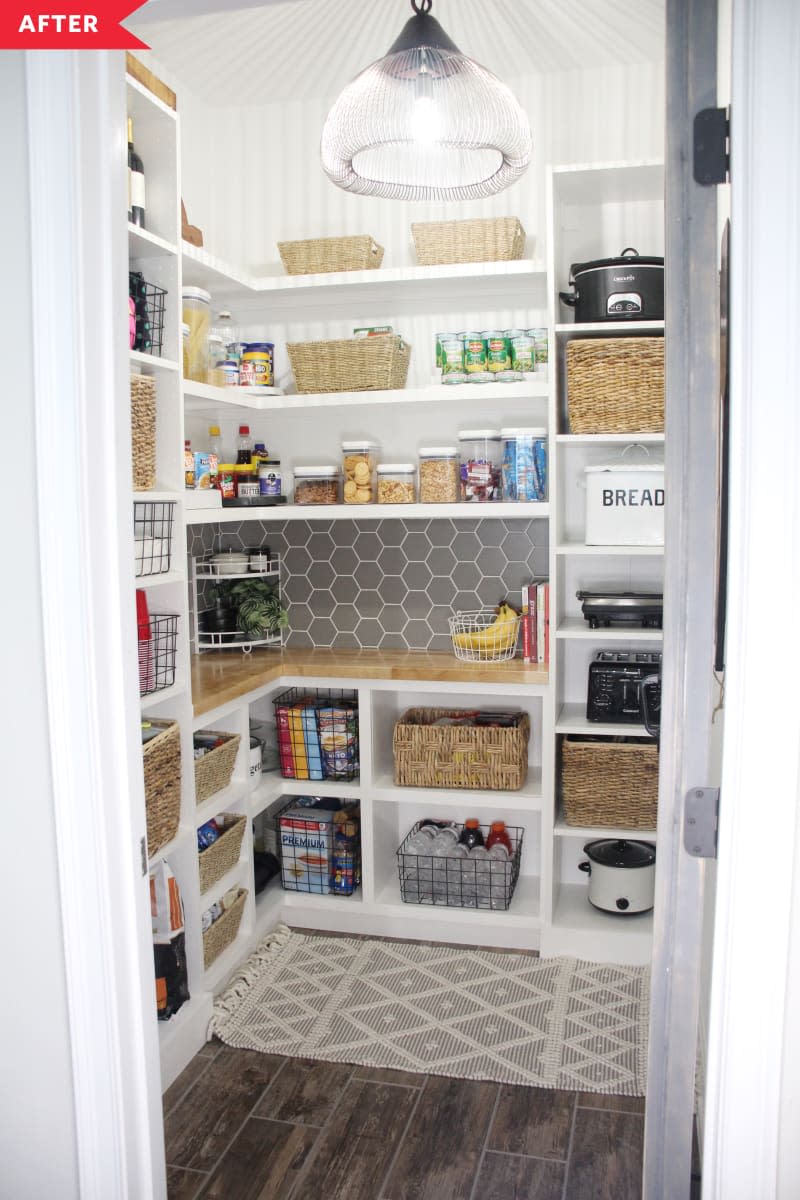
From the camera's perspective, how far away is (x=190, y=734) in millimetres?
2557

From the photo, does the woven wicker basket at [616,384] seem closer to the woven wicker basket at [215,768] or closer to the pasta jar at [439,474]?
the pasta jar at [439,474]

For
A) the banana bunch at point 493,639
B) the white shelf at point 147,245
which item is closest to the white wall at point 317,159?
the white shelf at point 147,245

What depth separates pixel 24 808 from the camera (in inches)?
54.8

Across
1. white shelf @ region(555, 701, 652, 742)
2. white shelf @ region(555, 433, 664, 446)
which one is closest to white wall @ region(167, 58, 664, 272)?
white shelf @ region(555, 433, 664, 446)

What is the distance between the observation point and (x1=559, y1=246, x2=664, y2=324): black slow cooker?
281cm

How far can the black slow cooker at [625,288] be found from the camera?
281 cm

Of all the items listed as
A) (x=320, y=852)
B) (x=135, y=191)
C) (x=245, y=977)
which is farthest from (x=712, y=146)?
(x=320, y=852)

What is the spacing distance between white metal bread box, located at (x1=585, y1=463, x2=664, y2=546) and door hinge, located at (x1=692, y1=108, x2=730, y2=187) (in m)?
1.77

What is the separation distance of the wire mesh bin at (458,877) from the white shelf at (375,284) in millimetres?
1826

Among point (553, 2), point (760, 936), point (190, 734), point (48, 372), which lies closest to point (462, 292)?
point (553, 2)

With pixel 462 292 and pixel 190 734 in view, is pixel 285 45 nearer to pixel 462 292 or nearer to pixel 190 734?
pixel 462 292

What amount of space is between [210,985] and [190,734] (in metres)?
0.73

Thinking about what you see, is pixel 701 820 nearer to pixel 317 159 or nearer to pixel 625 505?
pixel 625 505

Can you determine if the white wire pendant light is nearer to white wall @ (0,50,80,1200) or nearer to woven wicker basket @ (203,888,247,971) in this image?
white wall @ (0,50,80,1200)
